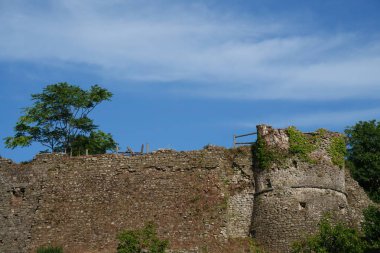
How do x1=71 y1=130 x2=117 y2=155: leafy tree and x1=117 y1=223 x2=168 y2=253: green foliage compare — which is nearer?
x1=117 y1=223 x2=168 y2=253: green foliage

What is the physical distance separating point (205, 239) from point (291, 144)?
22.1ft

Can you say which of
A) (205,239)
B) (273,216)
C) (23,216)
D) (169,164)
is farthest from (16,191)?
(273,216)

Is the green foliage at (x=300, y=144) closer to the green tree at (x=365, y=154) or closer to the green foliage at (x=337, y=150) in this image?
the green foliage at (x=337, y=150)

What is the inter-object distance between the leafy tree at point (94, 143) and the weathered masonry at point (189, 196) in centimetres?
1219

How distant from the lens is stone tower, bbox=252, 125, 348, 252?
37.4 metres

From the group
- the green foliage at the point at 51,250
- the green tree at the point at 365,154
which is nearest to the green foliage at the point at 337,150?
the green tree at the point at 365,154

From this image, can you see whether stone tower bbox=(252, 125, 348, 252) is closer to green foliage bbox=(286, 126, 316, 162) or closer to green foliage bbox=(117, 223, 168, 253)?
green foliage bbox=(286, 126, 316, 162)

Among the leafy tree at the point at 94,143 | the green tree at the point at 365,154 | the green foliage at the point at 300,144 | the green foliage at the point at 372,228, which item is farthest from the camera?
the leafy tree at the point at 94,143

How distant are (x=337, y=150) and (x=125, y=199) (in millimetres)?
11782

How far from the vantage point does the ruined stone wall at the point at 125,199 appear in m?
38.7

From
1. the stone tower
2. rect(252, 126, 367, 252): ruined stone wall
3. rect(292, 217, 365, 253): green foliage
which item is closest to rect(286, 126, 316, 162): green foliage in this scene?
the stone tower

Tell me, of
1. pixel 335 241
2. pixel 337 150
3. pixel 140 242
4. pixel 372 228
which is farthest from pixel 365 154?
pixel 140 242

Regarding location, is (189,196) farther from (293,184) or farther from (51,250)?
(51,250)

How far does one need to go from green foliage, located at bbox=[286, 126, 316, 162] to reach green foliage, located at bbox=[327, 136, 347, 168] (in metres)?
1.04
